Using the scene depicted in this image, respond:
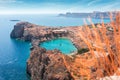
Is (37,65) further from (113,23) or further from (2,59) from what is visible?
(113,23)

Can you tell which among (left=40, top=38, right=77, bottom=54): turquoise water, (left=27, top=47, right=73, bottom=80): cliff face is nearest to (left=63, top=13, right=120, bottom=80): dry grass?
(left=27, top=47, right=73, bottom=80): cliff face

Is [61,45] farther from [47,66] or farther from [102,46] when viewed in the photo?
[102,46]

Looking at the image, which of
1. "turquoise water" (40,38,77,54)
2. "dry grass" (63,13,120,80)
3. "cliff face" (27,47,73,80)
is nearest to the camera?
"dry grass" (63,13,120,80)

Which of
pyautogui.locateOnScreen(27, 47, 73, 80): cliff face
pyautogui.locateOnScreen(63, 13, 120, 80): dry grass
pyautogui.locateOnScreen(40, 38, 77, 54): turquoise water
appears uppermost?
pyautogui.locateOnScreen(63, 13, 120, 80): dry grass

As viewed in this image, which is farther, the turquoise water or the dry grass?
the turquoise water

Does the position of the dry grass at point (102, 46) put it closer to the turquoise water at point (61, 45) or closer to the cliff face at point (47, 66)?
the cliff face at point (47, 66)

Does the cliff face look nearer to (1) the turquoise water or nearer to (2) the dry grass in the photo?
(1) the turquoise water

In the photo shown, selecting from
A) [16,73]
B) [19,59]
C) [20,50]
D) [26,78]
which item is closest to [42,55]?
[26,78]
